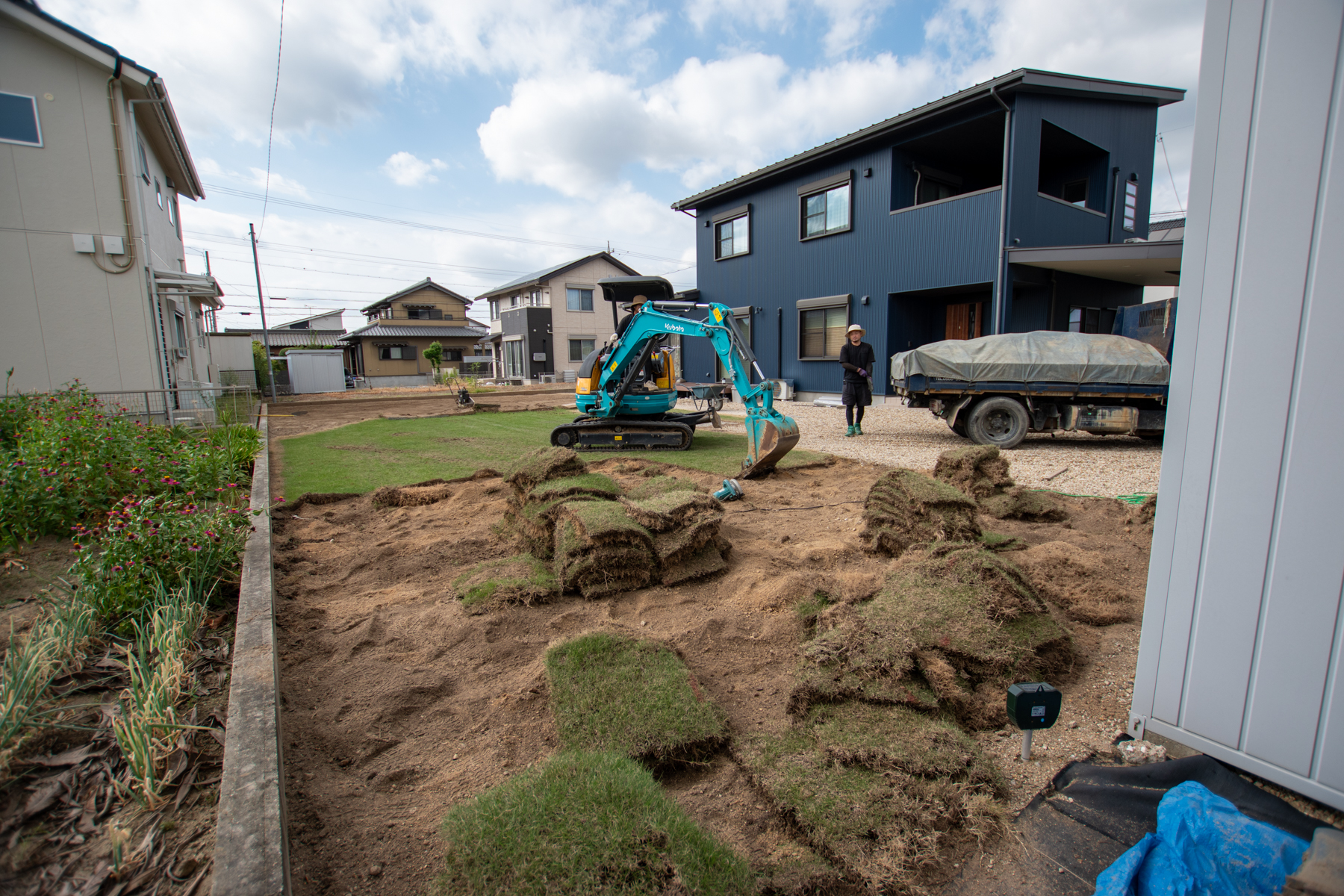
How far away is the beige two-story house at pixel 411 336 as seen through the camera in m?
39.0

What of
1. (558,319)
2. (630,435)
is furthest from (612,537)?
(558,319)

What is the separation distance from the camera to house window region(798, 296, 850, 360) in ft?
50.2

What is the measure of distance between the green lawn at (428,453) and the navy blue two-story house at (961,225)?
6.14 metres

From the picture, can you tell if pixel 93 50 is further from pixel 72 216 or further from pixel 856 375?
pixel 856 375

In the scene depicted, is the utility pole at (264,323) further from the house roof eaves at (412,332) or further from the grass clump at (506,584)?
the grass clump at (506,584)

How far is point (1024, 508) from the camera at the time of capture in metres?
5.16

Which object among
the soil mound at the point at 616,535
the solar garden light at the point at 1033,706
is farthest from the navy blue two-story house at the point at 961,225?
the solar garden light at the point at 1033,706

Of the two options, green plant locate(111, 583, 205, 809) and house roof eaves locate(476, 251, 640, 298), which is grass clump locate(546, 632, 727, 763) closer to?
green plant locate(111, 583, 205, 809)

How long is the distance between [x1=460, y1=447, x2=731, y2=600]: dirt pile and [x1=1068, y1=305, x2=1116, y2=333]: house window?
Result: 1305 centimetres

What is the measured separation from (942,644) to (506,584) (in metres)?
2.38

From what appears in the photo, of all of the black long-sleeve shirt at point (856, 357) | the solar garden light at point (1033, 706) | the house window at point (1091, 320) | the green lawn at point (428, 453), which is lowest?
the green lawn at point (428, 453)

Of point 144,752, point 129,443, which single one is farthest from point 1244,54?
point 129,443

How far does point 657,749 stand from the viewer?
86.1 inches

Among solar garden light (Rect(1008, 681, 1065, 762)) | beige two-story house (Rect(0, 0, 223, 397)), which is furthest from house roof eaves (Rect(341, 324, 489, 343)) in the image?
solar garden light (Rect(1008, 681, 1065, 762))
